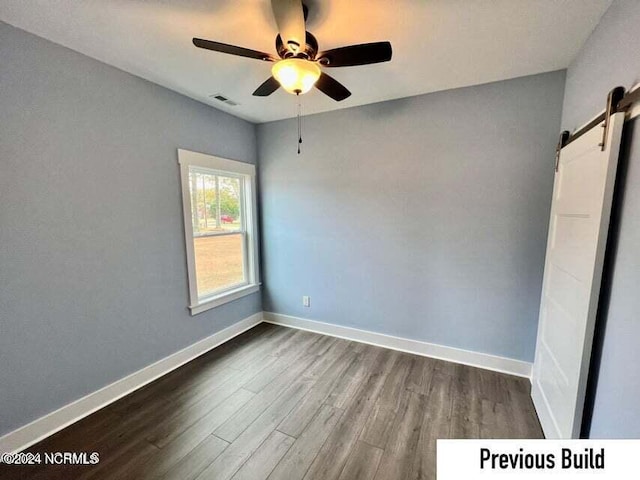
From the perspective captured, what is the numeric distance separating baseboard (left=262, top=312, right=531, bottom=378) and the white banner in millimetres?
1358

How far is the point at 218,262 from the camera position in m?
3.02

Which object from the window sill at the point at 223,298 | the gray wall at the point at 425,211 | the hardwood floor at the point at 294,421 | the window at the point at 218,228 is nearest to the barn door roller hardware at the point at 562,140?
the gray wall at the point at 425,211

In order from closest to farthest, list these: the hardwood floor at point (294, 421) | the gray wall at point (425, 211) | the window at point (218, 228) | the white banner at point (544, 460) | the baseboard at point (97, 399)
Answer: the white banner at point (544, 460) → the hardwood floor at point (294, 421) → the baseboard at point (97, 399) → the gray wall at point (425, 211) → the window at point (218, 228)

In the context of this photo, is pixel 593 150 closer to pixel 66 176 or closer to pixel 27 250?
pixel 66 176

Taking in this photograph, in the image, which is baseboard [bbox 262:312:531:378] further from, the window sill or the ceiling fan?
the ceiling fan

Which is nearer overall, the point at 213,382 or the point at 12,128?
the point at 12,128

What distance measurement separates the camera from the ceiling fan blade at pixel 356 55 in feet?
4.27

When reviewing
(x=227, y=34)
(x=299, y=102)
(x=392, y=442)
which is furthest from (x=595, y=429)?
(x=299, y=102)

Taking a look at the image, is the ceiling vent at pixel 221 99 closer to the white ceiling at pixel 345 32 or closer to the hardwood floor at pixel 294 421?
the white ceiling at pixel 345 32

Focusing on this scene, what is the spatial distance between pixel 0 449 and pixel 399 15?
3.40 metres

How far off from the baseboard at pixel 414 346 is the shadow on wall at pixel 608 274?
1.11 meters

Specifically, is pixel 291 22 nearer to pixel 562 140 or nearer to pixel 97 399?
pixel 562 140

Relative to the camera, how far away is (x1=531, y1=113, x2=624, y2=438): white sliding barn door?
1199 mm

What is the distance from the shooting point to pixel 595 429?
4.03ft
